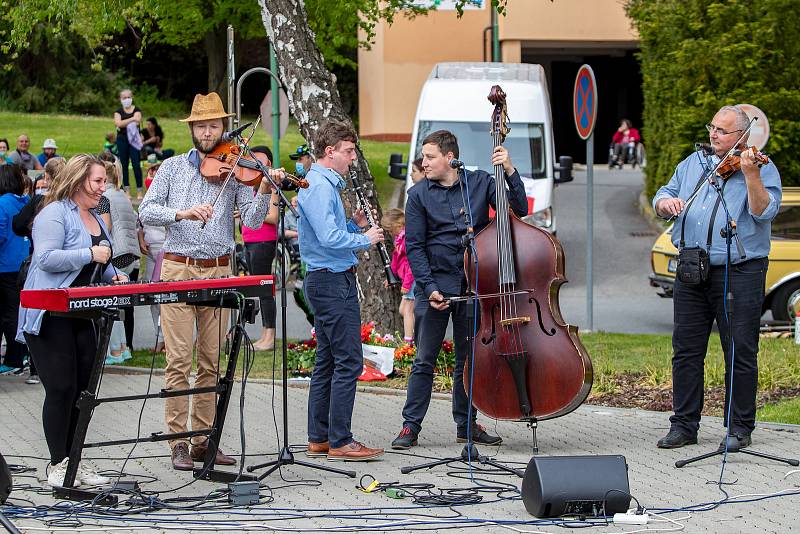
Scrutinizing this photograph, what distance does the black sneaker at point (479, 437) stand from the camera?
329 inches

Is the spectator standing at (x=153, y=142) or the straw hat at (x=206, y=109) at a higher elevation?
the straw hat at (x=206, y=109)

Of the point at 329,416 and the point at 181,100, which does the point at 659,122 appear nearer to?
the point at 329,416

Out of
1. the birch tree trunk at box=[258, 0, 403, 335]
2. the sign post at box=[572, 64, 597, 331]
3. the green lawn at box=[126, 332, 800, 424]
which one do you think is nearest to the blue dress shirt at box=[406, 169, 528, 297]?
the green lawn at box=[126, 332, 800, 424]

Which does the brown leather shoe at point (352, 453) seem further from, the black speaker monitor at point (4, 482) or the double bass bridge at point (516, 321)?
the black speaker monitor at point (4, 482)

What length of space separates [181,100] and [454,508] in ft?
147

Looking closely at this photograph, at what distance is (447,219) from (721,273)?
1750 mm

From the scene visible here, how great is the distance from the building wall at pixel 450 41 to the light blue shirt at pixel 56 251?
2805 centimetres

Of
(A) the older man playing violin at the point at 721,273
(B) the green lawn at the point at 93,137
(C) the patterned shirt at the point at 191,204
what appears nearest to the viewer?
(C) the patterned shirt at the point at 191,204

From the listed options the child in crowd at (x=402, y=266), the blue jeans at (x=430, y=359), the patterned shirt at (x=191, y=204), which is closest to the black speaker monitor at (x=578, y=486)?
the blue jeans at (x=430, y=359)

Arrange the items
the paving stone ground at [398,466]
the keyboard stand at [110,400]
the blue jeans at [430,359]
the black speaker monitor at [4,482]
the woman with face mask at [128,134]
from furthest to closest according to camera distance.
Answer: the woman with face mask at [128,134], the blue jeans at [430,359], the keyboard stand at [110,400], the paving stone ground at [398,466], the black speaker monitor at [4,482]

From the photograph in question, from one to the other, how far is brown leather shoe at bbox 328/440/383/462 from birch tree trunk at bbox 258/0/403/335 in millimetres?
3641

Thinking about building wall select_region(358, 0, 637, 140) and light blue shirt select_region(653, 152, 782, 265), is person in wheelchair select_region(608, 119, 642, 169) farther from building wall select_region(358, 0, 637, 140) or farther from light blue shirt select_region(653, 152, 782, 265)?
light blue shirt select_region(653, 152, 782, 265)

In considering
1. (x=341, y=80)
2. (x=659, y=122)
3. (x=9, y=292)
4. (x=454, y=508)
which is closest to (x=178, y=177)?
(x=454, y=508)

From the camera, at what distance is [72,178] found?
730 centimetres
